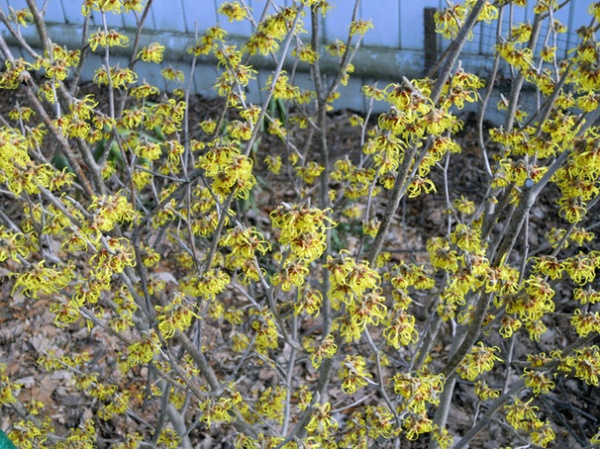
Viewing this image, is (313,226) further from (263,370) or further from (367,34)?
(367,34)

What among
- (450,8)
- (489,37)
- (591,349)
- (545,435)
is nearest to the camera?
(450,8)

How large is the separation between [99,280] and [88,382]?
1.03 m

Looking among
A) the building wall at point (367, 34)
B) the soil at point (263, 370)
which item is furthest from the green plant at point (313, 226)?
the building wall at point (367, 34)

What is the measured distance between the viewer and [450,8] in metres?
2.43

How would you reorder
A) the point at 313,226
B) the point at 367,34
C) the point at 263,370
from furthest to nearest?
the point at 367,34, the point at 263,370, the point at 313,226

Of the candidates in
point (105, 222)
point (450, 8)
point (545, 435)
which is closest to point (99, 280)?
point (105, 222)

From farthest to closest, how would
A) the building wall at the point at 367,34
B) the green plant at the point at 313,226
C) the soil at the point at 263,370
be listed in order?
1. the building wall at the point at 367,34
2. the soil at the point at 263,370
3. the green plant at the point at 313,226

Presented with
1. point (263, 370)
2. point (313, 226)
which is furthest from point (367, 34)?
point (313, 226)

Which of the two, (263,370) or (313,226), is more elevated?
(313,226)

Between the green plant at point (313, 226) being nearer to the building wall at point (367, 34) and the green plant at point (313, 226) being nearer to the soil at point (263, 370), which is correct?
the soil at point (263, 370)

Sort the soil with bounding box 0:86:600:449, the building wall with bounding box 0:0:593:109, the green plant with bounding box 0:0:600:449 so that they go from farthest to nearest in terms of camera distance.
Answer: the building wall with bounding box 0:0:593:109
the soil with bounding box 0:86:600:449
the green plant with bounding box 0:0:600:449

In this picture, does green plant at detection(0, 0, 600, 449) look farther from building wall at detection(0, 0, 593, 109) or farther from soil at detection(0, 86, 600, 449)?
building wall at detection(0, 0, 593, 109)

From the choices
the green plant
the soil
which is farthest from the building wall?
the green plant

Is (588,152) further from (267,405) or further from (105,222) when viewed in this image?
(267,405)
